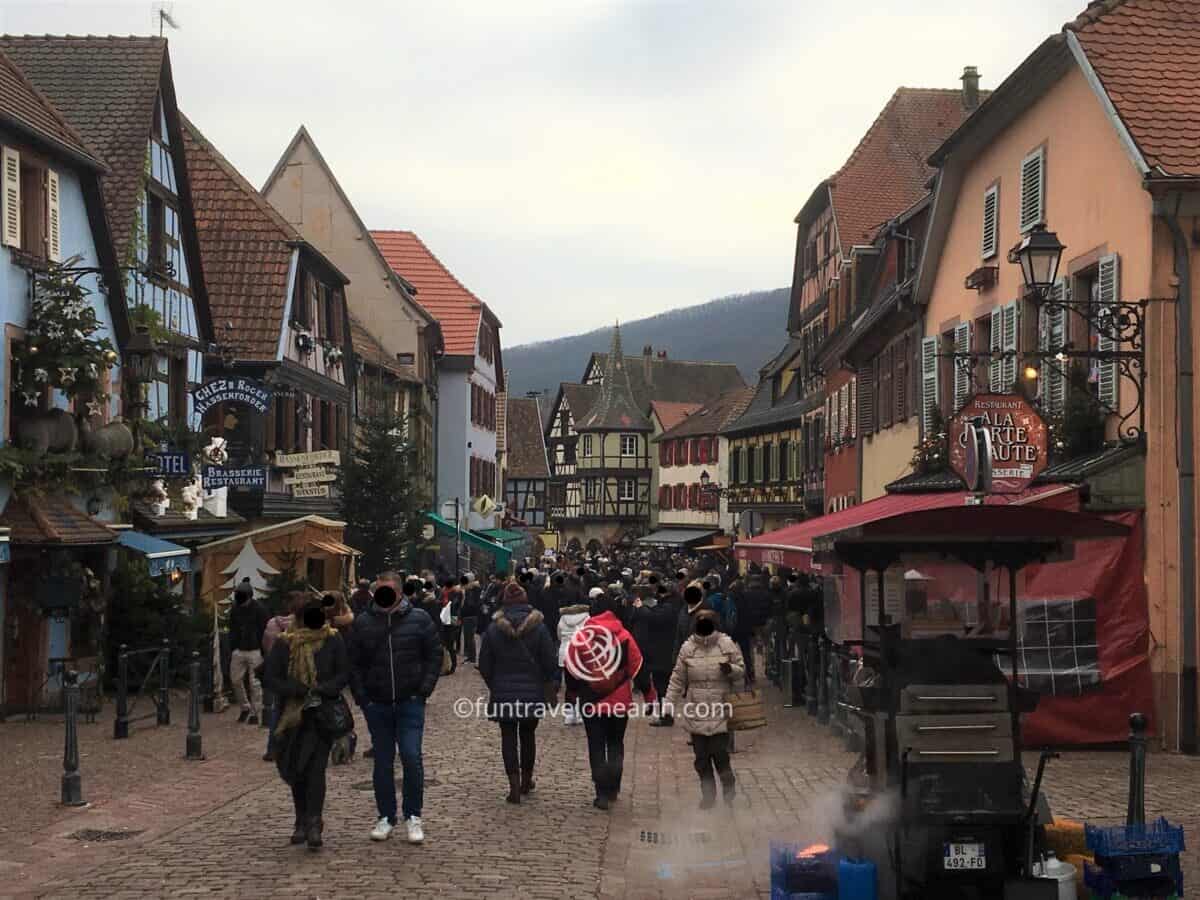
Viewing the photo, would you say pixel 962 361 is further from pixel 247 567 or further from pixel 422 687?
pixel 422 687

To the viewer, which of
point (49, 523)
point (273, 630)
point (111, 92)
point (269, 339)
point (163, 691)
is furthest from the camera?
point (269, 339)

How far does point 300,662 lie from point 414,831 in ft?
4.39

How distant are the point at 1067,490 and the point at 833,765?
349 centimetres

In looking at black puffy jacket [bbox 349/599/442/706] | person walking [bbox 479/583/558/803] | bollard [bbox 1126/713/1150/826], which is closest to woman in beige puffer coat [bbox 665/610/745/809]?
person walking [bbox 479/583/558/803]

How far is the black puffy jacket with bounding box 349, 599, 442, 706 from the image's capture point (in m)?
10.6

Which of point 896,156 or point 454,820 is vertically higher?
point 896,156

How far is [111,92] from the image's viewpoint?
25.2 meters

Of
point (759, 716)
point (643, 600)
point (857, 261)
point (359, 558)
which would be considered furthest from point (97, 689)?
point (857, 261)

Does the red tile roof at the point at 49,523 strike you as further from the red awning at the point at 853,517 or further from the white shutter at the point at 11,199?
the red awning at the point at 853,517

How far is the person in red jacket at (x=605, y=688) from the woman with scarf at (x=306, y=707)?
277 cm

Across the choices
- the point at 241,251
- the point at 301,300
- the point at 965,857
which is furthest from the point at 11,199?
the point at 965,857

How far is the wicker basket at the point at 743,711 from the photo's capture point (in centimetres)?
1198

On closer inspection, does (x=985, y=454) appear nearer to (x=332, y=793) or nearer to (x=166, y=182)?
(x=332, y=793)

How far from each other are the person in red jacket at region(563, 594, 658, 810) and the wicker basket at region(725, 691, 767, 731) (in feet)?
3.49
